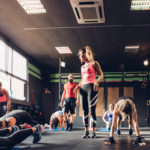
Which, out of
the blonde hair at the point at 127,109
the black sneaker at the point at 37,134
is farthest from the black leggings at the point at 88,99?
the black sneaker at the point at 37,134

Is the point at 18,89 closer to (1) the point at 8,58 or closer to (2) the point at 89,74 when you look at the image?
(1) the point at 8,58

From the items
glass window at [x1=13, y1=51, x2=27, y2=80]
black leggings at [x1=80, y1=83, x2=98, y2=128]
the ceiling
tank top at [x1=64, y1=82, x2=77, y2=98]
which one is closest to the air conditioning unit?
the ceiling

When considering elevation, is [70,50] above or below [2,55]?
above

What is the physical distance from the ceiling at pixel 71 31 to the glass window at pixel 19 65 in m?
0.32

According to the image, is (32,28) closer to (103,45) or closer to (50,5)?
(50,5)

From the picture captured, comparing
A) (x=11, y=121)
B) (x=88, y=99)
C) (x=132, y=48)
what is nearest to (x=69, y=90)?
(x=88, y=99)

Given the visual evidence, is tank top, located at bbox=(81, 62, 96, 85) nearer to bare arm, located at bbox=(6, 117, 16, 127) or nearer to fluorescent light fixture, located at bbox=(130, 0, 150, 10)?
bare arm, located at bbox=(6, 117, 16, 127)

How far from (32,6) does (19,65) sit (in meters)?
3.78

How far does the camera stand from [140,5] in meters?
5.52

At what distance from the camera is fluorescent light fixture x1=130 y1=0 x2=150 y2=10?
536cm

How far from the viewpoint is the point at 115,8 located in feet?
18.3

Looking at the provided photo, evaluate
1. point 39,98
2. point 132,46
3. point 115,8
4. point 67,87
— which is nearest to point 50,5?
point 115,8

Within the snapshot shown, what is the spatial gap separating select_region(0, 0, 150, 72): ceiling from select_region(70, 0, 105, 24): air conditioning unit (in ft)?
0.41

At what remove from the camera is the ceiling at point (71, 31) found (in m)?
5.68
